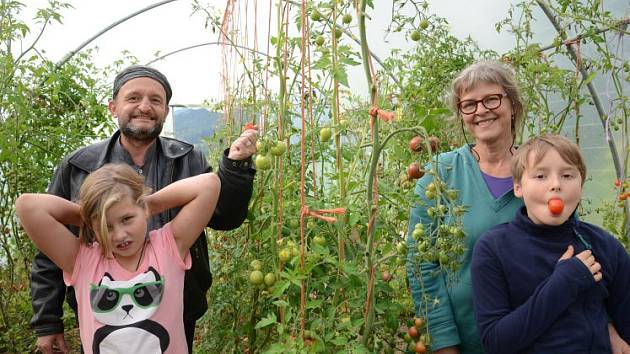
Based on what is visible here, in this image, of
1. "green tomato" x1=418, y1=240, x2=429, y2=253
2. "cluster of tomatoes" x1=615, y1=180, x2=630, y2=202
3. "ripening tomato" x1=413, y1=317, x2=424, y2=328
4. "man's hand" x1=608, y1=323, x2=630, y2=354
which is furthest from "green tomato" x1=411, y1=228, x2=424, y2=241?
"cluster of tomatoes" x1=615, y1=180, x2=630, y2=202

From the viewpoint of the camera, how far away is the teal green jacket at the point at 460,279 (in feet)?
5.13

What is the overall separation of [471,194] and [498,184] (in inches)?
3.2

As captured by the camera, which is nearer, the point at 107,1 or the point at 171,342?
the point at 171,342

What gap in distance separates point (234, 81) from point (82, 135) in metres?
1.18

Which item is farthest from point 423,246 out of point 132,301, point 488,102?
point 132,301

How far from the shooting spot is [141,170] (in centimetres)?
184

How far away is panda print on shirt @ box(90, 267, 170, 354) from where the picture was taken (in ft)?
4.91

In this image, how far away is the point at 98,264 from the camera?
1.57 m

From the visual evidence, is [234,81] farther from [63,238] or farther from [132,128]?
[63,238]

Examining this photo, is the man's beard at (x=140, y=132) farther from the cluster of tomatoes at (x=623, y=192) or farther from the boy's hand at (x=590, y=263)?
the cluster of tomatoes at (x=623, y=192)

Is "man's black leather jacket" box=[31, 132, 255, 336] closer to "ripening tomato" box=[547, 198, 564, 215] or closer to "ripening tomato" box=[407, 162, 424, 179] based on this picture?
"ripening tomato" box=[407, 162, 424, 179]

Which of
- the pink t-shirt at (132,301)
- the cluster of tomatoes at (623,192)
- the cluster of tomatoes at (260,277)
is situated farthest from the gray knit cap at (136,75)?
the cluster of tomatoes at (623,192)

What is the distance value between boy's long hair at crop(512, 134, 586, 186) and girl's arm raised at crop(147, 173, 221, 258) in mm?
772

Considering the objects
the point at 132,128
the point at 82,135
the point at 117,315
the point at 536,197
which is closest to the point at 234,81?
the point at 132,128
